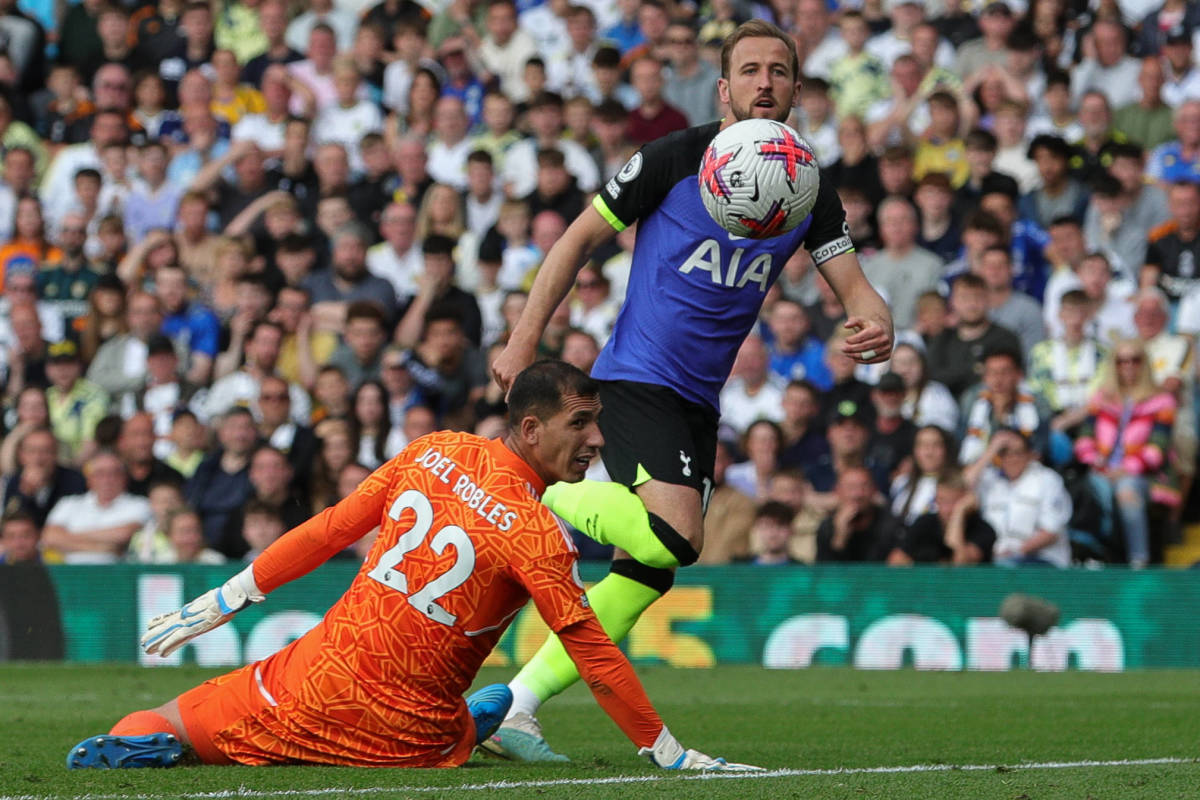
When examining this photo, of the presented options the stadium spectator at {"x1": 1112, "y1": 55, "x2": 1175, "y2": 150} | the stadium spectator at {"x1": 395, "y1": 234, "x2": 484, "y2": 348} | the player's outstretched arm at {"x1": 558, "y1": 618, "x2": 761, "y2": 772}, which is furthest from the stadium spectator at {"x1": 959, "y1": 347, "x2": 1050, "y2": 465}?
the player's outstretched arm at {"x1": 558, "y1": 618, "x2": 761, "y2": 772}

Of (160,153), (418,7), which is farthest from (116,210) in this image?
(418,7)

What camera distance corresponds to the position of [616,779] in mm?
5930

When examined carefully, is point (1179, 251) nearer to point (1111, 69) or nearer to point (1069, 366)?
point (1069, 366)

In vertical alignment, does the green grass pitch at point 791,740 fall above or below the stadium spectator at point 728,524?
below

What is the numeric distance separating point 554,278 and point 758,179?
86 cm

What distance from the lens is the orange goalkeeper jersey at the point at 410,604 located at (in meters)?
5.80

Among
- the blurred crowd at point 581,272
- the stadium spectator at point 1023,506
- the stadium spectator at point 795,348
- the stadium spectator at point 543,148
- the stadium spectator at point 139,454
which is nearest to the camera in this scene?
the stadium spectator at point 1023,506

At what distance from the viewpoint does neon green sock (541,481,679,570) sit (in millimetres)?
6801

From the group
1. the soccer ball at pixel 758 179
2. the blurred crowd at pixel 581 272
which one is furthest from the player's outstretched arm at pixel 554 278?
the blurred crowd at pixel 581 272

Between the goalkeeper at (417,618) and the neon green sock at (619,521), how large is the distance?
0.87m

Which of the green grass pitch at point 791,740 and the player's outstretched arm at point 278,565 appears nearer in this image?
the green grass pitch at point 791,740

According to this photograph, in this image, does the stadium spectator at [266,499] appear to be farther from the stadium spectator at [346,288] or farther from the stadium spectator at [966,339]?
the stadium spectator at [966,339]

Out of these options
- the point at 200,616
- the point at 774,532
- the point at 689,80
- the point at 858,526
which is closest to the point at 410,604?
the point at 200,616

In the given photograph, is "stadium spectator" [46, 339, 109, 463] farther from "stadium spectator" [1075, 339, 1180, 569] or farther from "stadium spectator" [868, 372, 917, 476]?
"stadium spectator" [1075, 339, 1180, 569]
